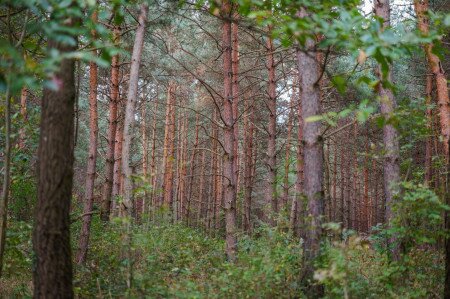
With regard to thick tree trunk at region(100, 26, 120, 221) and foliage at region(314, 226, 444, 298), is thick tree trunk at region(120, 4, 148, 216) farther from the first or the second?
thick tree trunk at region(100, 26, 120, 221)

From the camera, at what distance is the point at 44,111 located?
10.5 ft

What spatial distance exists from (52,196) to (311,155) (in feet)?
11.9

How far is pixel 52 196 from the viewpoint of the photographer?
124 inches

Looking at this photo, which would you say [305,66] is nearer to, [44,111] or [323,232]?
[323,232]

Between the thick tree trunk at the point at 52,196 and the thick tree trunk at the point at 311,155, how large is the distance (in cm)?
308

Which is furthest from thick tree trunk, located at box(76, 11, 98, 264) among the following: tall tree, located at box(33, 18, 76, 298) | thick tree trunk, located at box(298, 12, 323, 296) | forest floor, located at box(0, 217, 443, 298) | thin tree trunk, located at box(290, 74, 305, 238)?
tall tree, located at box(33, 18, 76, 298)

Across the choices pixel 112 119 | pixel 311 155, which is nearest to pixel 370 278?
pixel 311 155

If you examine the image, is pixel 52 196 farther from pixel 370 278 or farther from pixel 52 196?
pixel 370 278

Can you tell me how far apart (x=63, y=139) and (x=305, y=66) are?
383 centimetres

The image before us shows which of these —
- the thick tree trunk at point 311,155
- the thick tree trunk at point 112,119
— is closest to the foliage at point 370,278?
the thick tree trunk at point 311,155

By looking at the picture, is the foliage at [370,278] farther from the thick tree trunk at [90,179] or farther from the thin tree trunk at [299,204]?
the thick tree trunk at [90,179]

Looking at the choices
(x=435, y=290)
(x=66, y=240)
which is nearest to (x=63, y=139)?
(x=66, y=240)

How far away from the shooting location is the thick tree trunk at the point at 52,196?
314 centimetres

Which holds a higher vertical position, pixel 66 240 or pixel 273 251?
pixel 66 240
